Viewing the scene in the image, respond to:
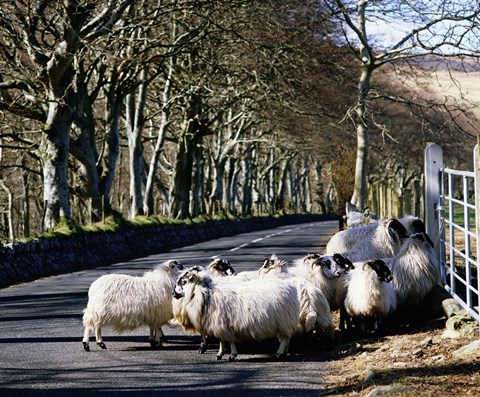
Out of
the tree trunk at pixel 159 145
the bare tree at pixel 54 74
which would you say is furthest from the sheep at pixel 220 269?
the tree trunk at pixel 159 145

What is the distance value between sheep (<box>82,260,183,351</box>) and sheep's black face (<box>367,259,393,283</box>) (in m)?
2.47

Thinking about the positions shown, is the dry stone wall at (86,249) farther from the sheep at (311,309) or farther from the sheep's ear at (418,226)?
the sheep at (311,309)

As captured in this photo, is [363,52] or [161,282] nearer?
[161,282]

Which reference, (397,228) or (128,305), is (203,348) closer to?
(128,305)

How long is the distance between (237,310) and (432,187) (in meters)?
4.05

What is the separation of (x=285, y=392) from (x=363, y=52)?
1793cm

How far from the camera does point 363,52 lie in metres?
25.2

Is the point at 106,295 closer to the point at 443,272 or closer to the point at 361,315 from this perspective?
the point at 361,315

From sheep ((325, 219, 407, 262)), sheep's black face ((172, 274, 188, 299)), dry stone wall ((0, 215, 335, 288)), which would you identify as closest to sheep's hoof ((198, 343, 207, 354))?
sheep's black face ((172, 274, 188, 299))

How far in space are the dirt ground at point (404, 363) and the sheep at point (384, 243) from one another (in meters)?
1.85

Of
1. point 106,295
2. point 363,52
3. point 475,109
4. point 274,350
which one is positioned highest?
point 363,52

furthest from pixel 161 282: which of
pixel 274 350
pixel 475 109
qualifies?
pixel 475 109

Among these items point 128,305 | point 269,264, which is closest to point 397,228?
point 269,264

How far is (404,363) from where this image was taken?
9031 millimetres
